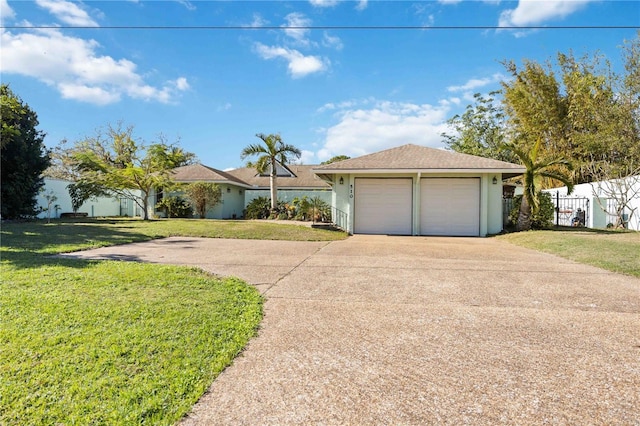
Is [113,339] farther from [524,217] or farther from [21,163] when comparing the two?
[21,163]

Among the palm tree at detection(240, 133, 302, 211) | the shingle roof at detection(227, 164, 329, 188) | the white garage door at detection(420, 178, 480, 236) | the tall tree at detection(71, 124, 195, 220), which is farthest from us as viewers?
the shingle roof at detection(227, 164, 329, 188)

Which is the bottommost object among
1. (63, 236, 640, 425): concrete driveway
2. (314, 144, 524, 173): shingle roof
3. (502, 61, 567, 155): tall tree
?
(63, 236, 640, 425): concrete driveway

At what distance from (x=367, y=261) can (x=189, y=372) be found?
215 inches

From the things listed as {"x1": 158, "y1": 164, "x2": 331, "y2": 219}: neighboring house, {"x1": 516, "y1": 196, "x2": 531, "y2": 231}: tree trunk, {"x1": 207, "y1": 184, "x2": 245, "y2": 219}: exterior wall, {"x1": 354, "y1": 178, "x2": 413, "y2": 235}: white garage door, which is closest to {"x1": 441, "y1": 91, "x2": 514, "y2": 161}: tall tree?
{"x1": 158, "y1": 164, "x2": 331, "y2": 219}: neighboring house

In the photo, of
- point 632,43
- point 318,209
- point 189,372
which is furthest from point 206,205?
point 632,43

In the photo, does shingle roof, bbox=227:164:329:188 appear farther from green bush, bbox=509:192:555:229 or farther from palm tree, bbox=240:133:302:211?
green bush, bbox=509:192:555:229

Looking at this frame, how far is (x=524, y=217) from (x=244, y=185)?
55.4ft

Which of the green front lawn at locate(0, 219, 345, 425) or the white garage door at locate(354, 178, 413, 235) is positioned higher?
the white garage door at locate(354, 178, 413, 235)

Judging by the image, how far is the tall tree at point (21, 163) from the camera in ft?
55.1

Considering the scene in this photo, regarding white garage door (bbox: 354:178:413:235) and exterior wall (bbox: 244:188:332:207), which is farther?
exterior wall (bbox: 244:188:332:207)

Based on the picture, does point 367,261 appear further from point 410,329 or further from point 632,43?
point 632,43

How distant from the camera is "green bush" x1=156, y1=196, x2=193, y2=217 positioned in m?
20.9

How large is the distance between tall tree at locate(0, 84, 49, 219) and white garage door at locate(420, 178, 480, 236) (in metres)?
18.8

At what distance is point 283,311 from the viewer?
4.11 meters
